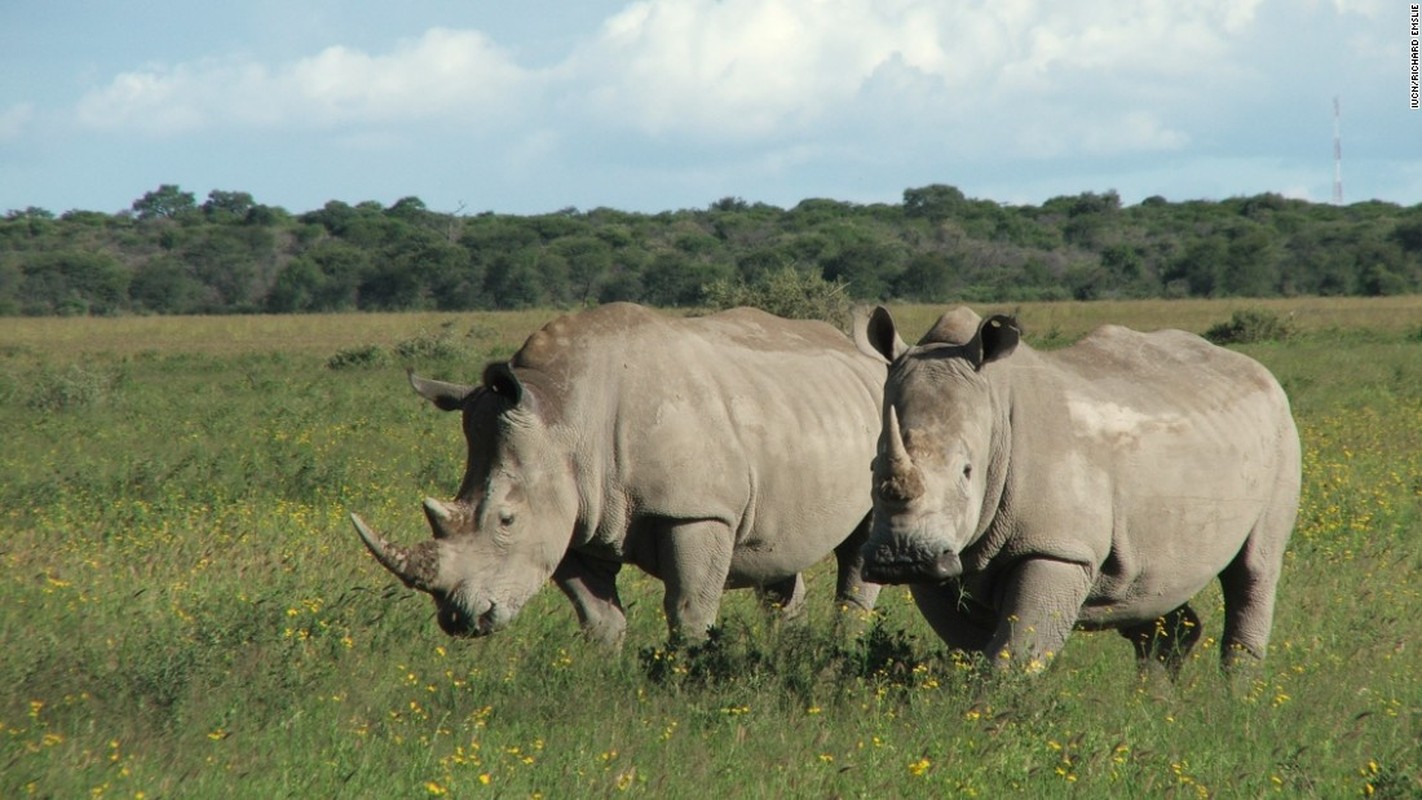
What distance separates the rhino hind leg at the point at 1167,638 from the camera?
6781 millimetres

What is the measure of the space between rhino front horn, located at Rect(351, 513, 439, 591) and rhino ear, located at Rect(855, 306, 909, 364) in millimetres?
1804

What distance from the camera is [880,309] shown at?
5.71 meters

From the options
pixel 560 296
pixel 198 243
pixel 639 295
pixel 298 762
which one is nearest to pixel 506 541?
pixel 298 762

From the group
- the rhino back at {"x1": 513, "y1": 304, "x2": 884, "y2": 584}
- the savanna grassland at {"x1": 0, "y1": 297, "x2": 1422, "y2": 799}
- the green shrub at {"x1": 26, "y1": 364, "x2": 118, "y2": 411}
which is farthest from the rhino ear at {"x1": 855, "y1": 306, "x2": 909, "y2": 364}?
the green shrub at {"x1": 26, "y1": 364, "x2": 118, "y2": 411}

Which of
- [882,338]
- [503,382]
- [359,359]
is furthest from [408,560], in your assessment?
[359,359]

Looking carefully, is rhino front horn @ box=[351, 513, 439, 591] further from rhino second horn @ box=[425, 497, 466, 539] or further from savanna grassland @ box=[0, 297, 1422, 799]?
savanna grassland @ box=[0, 297, 1422, 799]

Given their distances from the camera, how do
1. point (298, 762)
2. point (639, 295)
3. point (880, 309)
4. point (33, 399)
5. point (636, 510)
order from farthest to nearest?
point (639, 295), point (33, 399), point (636, 510), point (880, 309), point (298, 762)

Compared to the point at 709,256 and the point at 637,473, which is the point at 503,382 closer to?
the point at 637,473

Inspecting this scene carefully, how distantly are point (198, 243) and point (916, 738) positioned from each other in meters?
69.6

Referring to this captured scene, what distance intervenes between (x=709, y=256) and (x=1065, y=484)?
194 ft

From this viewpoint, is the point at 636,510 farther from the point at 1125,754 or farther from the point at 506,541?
the point at 1125,754

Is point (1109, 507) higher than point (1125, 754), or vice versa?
point (1109, 507)

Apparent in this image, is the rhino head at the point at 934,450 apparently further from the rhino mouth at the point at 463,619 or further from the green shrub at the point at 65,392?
the green shrub at the point at 65,392

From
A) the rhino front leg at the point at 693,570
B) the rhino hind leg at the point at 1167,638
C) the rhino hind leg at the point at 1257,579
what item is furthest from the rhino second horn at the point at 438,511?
the rhino hind leg at the point at 1257,579
